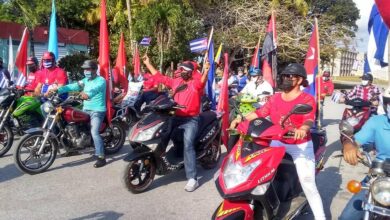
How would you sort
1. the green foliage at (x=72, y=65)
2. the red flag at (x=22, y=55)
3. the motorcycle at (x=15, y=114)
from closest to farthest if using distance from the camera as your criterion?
1. the motorcycle at (x=15, y=114)
2. the red flag at (x=22, y=55)
3. the green foliage at (x=72, y=65)

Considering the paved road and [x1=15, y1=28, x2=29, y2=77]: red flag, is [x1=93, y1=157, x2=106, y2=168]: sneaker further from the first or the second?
[x1=15, y1=28, x2=29, y2=77]: red flag

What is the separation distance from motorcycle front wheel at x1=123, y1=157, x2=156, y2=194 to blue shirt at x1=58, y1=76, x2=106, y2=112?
69.5 inches

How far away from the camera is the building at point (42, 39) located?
17973 mm

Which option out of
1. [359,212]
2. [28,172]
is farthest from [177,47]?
[359,212]

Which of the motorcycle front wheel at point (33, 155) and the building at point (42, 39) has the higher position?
the building at point (42, 39)

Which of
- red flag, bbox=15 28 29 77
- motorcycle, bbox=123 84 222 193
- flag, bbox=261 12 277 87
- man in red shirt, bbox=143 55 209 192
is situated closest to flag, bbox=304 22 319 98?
flag, bbox=261 12 277 87

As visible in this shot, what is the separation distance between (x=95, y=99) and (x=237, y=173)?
12.9ft

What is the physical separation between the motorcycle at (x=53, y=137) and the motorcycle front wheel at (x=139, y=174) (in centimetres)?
169

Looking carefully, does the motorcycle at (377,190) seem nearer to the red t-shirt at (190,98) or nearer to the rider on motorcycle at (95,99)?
the red t-shirt at (190,98)

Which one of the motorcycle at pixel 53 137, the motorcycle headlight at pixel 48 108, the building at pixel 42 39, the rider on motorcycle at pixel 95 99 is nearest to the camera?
the motorcycle at pixel 53 137

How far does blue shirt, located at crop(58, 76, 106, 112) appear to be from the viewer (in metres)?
6.72

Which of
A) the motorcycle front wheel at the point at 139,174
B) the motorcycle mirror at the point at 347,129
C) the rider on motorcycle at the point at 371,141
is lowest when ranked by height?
the motorcycle front wheel at the point at 139,174

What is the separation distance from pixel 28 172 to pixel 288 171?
4.03 m

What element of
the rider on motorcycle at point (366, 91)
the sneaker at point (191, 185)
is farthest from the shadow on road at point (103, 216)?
the rider on motorcycle at point (366, 91)
